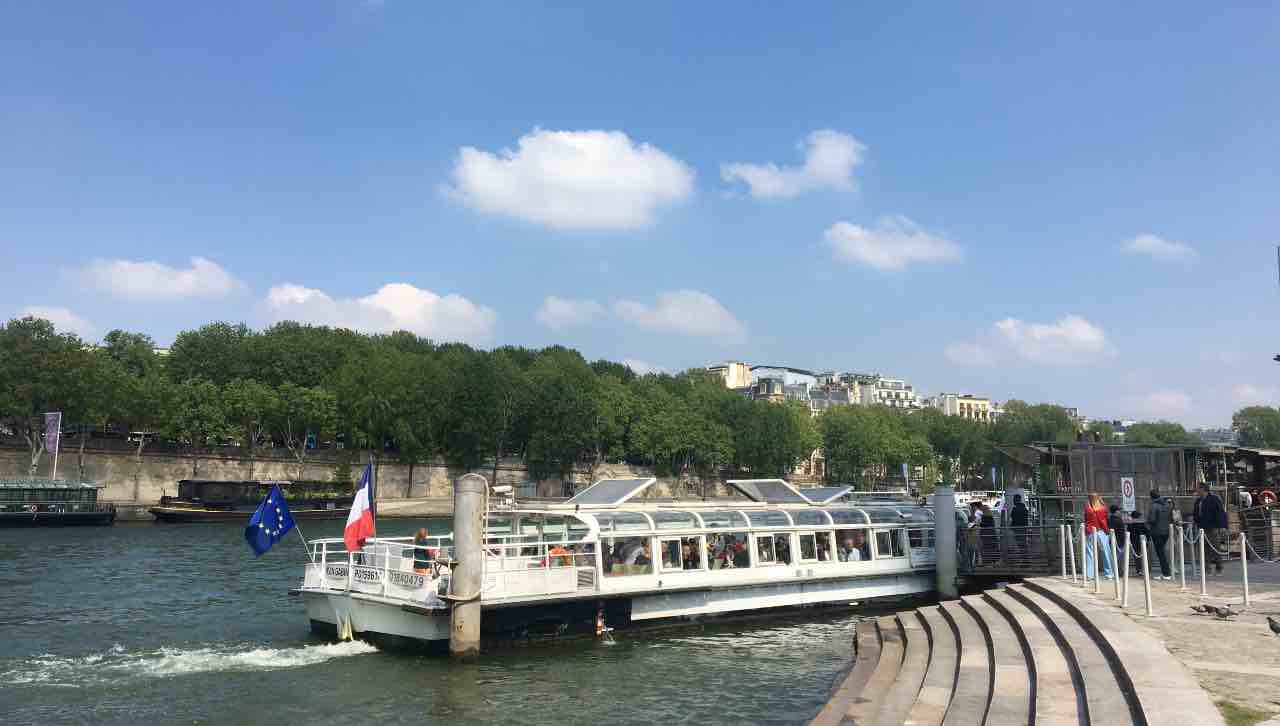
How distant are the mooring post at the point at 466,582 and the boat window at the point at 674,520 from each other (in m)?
5.56

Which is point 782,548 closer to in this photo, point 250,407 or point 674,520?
point 674,520

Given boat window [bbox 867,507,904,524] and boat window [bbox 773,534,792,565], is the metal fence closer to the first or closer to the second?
boat window [bbox 867,507,904,524]

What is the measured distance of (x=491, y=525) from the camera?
1051 inches

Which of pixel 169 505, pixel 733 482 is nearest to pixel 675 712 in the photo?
pixel 733 482

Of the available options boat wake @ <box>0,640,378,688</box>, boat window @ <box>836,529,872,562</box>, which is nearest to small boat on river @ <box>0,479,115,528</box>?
boat wake @ <box>0,640,378,688</box>

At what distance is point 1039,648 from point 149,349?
10409 centimetres

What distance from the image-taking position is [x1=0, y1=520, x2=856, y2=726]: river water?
16594 millimetres

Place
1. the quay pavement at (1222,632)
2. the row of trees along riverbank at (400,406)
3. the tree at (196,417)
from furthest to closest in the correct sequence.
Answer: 1. the tree at (196,417)
2. the row of trees along riverbank at (400,406)
3. the quay pavement at (1222,632)

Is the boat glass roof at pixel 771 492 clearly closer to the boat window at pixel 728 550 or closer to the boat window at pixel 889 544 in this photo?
the boat window at pixel 889 544

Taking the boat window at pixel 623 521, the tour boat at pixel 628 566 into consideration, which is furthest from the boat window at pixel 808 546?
the boat window at pixel 623 521

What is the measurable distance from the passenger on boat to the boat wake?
2002 mm

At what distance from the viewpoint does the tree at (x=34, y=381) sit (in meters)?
74.1

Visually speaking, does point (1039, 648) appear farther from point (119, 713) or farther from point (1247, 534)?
point (1247, 534)

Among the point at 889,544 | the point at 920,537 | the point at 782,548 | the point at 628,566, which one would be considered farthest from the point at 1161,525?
the point at 628,566
